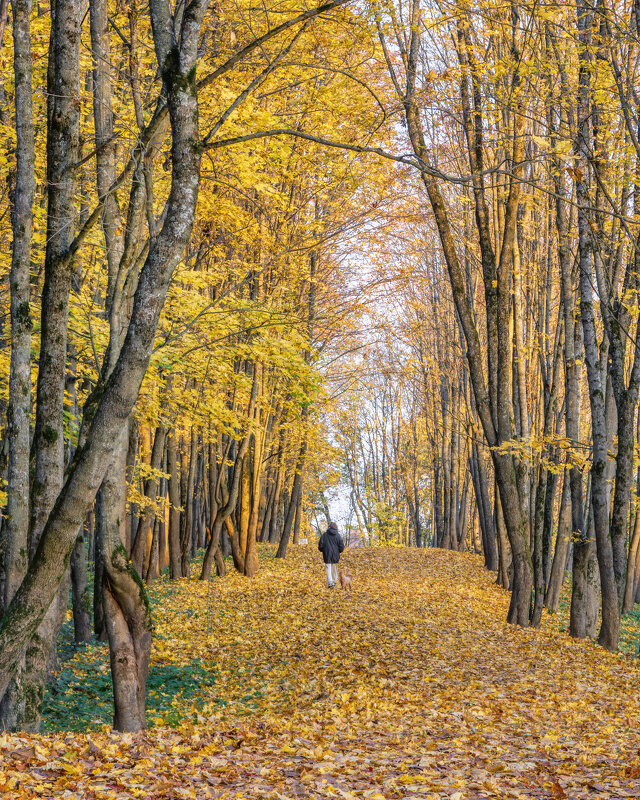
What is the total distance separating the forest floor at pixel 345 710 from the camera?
4.44 metres

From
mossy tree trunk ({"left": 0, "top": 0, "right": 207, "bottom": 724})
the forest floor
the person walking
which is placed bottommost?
the forest floor

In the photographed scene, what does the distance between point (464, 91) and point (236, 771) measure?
11.3m

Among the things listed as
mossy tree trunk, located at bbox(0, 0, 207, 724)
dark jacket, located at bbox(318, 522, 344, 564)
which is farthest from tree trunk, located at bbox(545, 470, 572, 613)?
mossy tree trunk, located at bbox(0, 0, 207, 724)

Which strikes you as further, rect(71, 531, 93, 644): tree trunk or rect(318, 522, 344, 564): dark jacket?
rect(318, 522, 344, 564): dark jacket

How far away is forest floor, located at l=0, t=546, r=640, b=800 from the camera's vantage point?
444 centimetres

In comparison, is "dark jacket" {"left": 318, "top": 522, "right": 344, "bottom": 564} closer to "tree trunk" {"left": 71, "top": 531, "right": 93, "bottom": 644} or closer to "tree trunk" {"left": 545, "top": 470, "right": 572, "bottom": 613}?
"tree trunk" {"left": 545, "top": 470, "right": 572, "bottom": 613}

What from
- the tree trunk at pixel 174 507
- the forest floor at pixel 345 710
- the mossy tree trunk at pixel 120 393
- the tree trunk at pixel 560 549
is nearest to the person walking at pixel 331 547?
the forest floor at pixel 345 710

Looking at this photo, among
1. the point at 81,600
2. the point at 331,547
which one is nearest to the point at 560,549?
A: the point at 331,547

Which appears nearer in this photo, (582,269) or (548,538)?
(582,269)

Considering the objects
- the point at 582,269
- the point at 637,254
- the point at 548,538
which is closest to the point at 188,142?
the point at 582,269

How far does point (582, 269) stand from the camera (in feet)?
35.0

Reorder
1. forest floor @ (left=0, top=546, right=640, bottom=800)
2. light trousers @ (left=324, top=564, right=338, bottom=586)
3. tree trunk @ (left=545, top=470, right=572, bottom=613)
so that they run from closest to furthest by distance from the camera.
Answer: forest floor @ (left=0, top=546, right=640, bottom=800) → tree trunk @ (left=545, top=470, right=572, bottom=613) → light trousers @ (left=324, top=564, right=338, bottom=586)

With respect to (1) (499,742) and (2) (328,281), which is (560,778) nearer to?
(1) (499,742)

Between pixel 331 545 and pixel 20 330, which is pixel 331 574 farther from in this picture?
pixel 20 330
